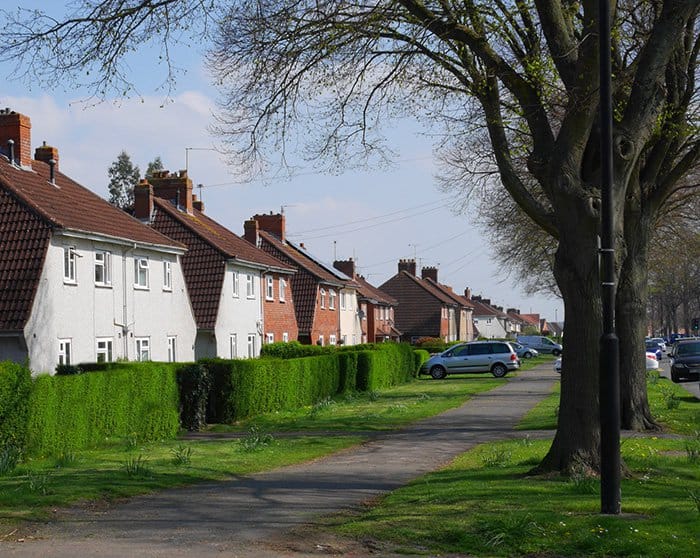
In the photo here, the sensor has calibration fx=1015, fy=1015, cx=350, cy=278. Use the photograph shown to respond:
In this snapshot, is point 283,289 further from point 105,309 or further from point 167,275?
point 105,309

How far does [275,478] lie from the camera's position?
15133mm

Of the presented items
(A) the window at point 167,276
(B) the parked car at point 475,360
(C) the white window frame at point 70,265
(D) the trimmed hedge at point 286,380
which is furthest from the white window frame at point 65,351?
(B) the parked car at point 475,360

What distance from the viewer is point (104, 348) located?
31.8 metres

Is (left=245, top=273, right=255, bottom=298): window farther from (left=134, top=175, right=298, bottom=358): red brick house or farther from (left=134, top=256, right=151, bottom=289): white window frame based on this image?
(left=134, top=256, right=151, bottom=289): white window frame

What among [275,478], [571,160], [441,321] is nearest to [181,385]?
[275,478]

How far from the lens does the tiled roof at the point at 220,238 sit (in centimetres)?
4347

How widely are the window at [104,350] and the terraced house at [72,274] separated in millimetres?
31

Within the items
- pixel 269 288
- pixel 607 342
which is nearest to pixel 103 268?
pixel 269 288

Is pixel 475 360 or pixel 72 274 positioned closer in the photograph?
pixel 72 274

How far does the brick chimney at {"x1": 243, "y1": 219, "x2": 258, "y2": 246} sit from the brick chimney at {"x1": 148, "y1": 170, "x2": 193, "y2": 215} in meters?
8.61

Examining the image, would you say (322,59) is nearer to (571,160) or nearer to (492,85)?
(492,85)

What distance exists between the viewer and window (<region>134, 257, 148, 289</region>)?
34.4m

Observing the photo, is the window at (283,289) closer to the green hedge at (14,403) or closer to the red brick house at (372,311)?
the red brick house at (372,311)

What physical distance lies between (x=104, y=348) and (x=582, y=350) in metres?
21.4
